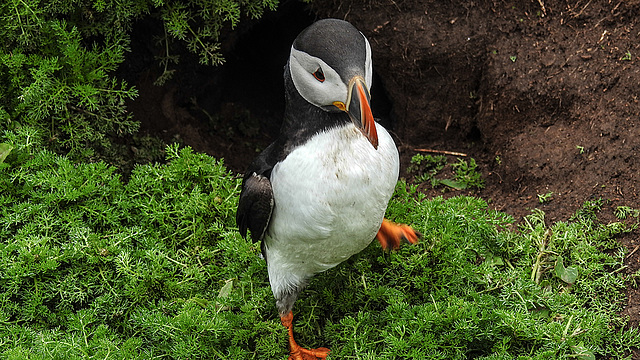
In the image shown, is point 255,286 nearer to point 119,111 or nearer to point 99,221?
point 99,221

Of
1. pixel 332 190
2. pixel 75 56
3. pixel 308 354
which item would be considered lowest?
pixel 308 354

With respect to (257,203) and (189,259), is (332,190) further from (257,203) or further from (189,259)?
(189,259)

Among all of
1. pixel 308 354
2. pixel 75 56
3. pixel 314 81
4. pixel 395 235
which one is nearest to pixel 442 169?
pixel 395 235

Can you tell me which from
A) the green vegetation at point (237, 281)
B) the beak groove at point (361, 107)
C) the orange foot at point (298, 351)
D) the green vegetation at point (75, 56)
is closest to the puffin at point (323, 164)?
the beak groove at point (361, 107)

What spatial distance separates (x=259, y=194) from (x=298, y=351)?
998 millimetres

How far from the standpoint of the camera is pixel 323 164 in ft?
9.79

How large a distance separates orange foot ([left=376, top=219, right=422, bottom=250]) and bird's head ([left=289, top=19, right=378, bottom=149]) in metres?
1.06

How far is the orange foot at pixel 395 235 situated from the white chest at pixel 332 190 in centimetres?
48

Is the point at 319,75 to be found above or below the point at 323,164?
above

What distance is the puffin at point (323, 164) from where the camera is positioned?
2.72 meters

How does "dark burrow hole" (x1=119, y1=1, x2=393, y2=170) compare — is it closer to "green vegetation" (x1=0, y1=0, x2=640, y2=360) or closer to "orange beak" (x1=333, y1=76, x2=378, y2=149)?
"green vegetation" (x1=0, y1=0, x2=640, y2=360)

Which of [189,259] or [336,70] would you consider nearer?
[336,70]

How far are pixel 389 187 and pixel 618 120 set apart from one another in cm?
199

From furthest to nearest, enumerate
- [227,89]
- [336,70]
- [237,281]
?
[227,89] → [237,281] → [336,70]
